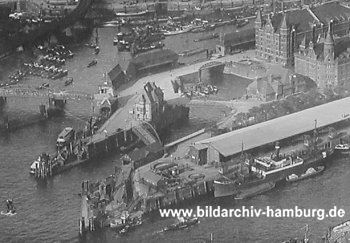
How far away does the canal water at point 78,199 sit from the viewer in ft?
31.4

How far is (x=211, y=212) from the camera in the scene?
9734 mm

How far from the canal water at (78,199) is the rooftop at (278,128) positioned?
1.23 ft

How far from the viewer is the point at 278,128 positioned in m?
10.4

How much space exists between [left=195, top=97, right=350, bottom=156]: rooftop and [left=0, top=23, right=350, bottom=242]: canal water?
0.37m

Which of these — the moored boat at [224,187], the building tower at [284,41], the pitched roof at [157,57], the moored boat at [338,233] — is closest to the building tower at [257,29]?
the building tower at [284,41]

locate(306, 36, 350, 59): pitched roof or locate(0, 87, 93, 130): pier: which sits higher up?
locate(306, 36, 350, 59): pitched roof

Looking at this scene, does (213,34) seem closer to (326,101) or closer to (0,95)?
(326,101)

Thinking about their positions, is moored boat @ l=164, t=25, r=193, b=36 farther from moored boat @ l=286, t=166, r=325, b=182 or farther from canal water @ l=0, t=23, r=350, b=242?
moored boat @ l=286, t=166, r=325, b=182

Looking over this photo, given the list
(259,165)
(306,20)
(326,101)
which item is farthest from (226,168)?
(306,20)

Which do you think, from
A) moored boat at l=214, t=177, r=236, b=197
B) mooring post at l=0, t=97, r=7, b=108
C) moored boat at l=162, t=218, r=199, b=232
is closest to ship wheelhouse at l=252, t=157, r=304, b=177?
moored boat at l=214, t=177, r=236, b=197

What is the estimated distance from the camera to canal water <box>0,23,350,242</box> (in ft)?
31.4

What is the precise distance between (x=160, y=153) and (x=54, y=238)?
1.26 m

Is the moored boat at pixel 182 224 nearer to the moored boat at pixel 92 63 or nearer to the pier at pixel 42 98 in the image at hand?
the pier at pixel 42 98

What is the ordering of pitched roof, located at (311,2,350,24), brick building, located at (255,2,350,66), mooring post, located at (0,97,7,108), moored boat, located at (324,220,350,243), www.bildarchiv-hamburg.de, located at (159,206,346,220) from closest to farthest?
1. moored boat, located at (324,220,350,243)
2. www.bildarchiv-hamburg.de, located at (159,206,346,220)
3. mooring post, located at (0,97,7,108)
4. brick building, located at (255,2,350,66)
5. pitched roof, located at (311,2,350,24)
